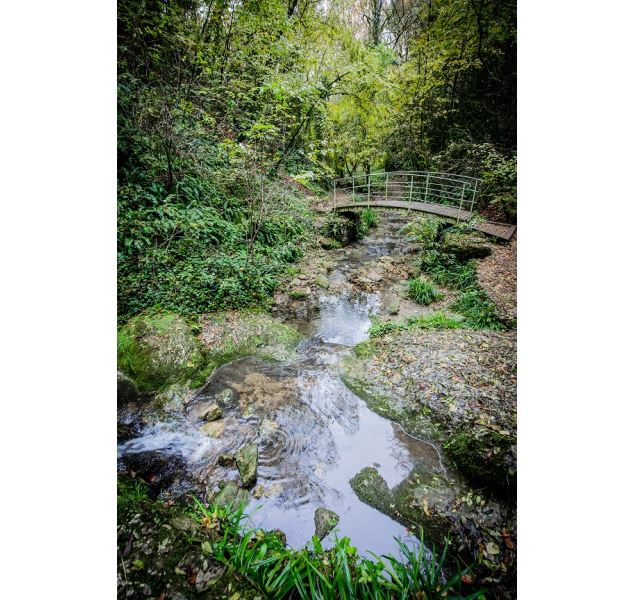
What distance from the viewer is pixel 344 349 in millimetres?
4992

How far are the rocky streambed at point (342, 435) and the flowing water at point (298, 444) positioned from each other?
0.01 metres

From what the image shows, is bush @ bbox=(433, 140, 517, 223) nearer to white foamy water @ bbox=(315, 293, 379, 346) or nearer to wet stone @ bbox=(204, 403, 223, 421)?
white foamy water @ bbox=(315, 293, 379, 346)

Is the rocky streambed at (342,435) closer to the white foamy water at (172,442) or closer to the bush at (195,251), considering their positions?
the white foamy water at (172,442)

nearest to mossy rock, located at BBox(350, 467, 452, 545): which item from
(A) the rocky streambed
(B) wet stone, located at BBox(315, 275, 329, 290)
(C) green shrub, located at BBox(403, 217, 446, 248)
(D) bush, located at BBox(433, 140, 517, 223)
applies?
(A) the rocky streambed

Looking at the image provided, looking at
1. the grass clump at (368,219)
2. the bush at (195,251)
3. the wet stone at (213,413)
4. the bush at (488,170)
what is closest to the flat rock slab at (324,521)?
the wet stone at (213,413)

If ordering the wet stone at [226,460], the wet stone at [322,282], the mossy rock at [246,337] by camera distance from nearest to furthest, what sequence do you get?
the wet stone at [226,460]
the mossy rock at [246,337]
the wet stone at [322,282]

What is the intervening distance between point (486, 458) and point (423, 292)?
3.95m

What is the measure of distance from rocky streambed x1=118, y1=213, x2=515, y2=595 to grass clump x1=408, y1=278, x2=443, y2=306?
1521mm

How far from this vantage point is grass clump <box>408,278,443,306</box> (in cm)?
613

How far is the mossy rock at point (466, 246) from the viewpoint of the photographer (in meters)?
6.85
